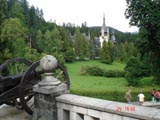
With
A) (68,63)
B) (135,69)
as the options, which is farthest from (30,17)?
(135,69)

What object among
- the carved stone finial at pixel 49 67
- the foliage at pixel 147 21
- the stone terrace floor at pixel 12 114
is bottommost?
the stone terrace floor at pixel 12 114

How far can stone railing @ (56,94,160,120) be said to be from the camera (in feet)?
14.0

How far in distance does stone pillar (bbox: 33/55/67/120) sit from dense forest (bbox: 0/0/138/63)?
20.2 meters

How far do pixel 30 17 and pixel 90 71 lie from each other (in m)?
38.3

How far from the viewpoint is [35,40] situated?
74312mm

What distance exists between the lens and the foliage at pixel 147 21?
80.5 ft

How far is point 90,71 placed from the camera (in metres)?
60.2

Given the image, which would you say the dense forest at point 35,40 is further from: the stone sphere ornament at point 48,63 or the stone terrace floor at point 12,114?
the stone sphere ornament at point 48,63

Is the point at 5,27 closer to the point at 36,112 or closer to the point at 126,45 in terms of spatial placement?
the point at 36,112

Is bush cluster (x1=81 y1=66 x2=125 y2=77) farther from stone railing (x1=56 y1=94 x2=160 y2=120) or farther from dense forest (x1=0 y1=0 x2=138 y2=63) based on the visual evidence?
stone railing (x1=56 y1=94 x2=160 y2=120)

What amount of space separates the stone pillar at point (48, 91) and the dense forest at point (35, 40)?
20.2m

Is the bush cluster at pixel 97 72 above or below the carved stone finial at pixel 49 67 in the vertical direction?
below
